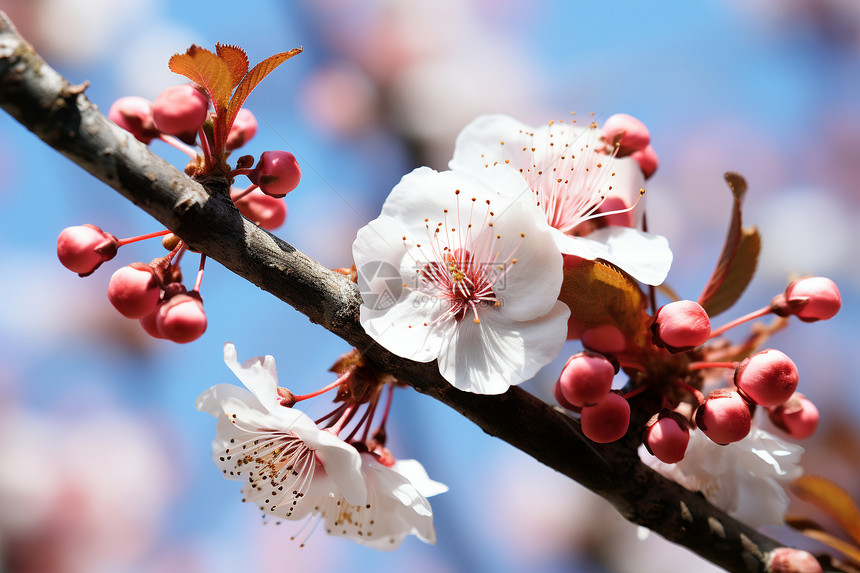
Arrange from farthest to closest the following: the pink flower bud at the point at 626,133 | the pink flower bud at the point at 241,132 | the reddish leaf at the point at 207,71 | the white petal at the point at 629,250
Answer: the pink flower bud at the point at 626,133 → the pink flower bud at the point at 241,132 → the white petal at the point at 629,250 → the reddish leaf at the point at 207,71

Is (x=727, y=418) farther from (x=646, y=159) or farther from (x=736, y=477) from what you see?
(x=646, y=159)

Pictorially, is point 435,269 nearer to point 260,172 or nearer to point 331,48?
point 260,172

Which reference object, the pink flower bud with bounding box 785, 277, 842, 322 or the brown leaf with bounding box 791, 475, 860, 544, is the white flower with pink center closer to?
the pink flower bud with bounding box 785, 277, 842, 322

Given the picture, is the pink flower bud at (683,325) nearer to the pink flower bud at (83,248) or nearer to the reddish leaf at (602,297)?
the reddish leaf at (602,297)

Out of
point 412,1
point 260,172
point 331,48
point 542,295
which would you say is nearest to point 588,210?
point 542,295

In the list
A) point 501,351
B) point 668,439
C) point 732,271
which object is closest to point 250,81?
point 501,351

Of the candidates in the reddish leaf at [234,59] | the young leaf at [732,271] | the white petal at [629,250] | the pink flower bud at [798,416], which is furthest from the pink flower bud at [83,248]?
the pink flower bud at [798,416]

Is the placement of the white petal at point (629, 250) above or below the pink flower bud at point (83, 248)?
above
